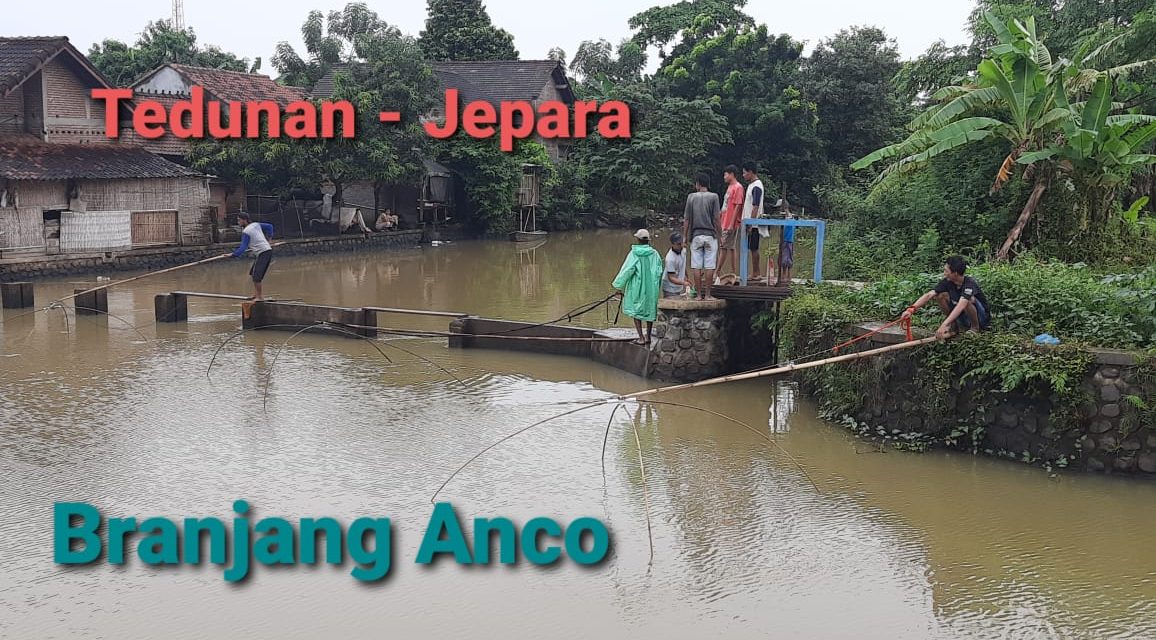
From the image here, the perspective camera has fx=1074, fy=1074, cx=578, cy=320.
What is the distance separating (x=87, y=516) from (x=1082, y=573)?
23.2 feet

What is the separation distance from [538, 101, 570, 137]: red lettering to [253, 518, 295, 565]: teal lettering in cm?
2851

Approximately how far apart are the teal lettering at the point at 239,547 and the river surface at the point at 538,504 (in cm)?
10

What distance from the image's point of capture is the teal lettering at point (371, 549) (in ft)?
23.3

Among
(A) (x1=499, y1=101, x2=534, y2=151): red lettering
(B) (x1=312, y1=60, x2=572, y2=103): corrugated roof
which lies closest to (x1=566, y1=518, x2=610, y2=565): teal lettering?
(A) (x1=499, y1=101, x2=534, y2=151): red lettering

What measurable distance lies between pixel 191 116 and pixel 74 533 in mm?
23475

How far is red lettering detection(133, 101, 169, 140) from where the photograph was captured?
27031 millimetres

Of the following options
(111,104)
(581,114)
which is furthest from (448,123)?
(111,104)

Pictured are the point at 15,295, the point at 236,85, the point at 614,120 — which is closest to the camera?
the point at 15,295

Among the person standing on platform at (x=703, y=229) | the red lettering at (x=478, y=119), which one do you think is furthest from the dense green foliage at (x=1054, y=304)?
the red lettering at (x=478, y=119)

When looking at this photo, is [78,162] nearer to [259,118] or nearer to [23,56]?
[23,56]

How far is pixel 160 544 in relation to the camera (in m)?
7.57

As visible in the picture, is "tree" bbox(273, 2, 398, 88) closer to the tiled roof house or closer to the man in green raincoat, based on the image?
the tiled roof house

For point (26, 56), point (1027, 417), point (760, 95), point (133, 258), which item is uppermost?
point (760, 95)

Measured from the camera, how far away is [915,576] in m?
7.11
